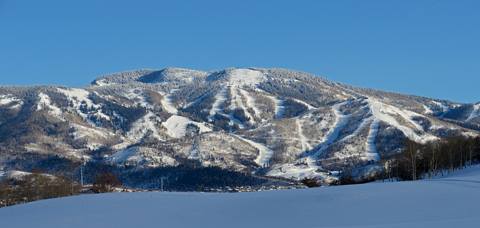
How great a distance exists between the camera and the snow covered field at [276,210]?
28.5 meters

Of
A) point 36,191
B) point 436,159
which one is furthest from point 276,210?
point 436,159

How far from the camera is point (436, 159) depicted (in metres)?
129

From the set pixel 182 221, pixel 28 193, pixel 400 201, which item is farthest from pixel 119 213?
pixel 28 193

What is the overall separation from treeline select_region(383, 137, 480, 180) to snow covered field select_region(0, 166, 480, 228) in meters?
88.0

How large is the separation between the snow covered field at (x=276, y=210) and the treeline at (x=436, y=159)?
289ft

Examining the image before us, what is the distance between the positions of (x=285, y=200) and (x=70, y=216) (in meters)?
11.4

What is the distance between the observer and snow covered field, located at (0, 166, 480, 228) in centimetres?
2847

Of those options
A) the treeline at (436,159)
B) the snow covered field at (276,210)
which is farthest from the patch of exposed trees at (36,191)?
the snow covered field at (276,210)

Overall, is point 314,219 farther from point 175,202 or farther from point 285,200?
point 175,202

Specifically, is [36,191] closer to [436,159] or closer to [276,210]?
[436,159]

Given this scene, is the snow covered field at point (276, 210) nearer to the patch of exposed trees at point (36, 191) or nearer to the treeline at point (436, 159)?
the patch of exposed trees at point (36, 191)

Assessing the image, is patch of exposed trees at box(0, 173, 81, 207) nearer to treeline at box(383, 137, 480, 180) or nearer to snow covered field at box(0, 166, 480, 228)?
treeline at box(383, 137, 480, 180)

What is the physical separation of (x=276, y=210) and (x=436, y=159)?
4033 inches

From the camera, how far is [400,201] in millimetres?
Result: 33094
